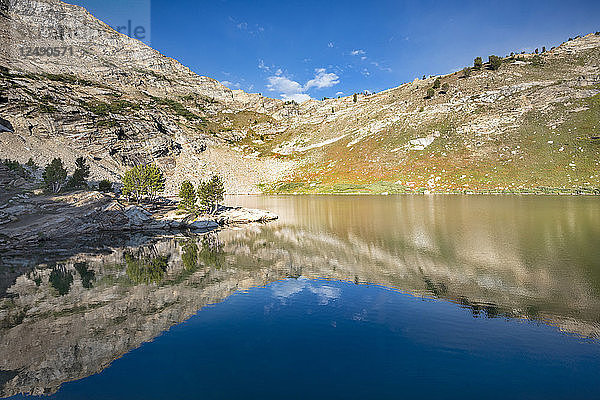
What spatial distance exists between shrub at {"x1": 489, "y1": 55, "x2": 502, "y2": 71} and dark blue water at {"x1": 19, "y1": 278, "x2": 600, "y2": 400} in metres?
213

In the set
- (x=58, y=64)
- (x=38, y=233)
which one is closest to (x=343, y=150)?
(x=38, y=233)

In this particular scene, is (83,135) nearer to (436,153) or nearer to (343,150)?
(343,150)

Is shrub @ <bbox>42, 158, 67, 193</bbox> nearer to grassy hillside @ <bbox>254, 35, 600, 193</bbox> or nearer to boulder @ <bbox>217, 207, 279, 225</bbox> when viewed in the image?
boulder @ <bbox>217, 207, 279, 225</bbox>

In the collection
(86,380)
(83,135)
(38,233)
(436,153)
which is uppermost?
(83,135)

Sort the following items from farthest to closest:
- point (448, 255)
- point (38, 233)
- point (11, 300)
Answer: point (38, 233) → point (448, 255) → point (11, 300)

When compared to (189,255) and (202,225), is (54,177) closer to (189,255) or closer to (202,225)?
(202,225)

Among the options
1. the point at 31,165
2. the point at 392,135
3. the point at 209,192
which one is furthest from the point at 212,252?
the point at 392,135

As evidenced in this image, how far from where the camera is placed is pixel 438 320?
63.9 feet

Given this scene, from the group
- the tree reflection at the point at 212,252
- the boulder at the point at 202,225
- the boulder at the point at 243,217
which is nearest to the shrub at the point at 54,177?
the boulder at the point at 202,225

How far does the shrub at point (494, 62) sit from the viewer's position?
182 m

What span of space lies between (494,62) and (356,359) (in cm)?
22408

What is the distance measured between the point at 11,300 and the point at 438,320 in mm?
33085

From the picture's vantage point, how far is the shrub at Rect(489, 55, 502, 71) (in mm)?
182000

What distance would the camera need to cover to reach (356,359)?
1566 cm
